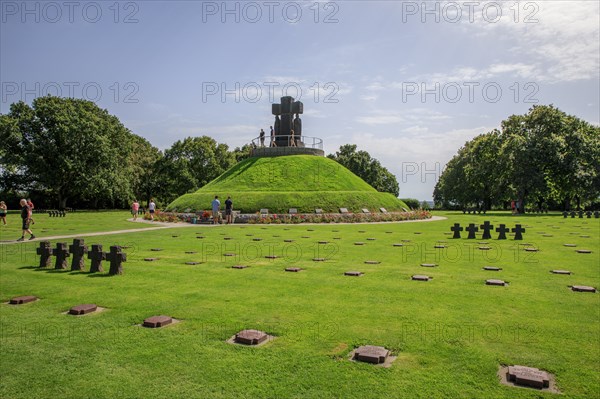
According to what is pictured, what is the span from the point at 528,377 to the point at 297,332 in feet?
9.54

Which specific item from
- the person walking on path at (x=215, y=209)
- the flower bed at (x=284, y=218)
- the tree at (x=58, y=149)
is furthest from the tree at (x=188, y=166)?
the person walking on path at (x=215, y=209)

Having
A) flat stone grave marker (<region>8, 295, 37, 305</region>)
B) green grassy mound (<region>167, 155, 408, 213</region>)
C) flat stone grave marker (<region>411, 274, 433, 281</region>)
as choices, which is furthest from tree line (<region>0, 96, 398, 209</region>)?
flat stone grave marker (<region>411, 274, 433, 281</region>)

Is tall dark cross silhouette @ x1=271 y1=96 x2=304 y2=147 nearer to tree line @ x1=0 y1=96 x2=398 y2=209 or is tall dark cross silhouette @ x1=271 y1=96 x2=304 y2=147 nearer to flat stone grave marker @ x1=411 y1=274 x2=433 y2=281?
tree line @ x1=0 y1=96 x2=398 y2=209

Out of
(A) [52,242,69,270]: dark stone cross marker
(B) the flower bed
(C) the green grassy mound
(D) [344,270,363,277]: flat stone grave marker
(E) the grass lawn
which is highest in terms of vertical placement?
(C) the green grassy mound

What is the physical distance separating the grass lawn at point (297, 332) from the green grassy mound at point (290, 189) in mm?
25793

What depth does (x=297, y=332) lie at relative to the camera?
5.90 metres

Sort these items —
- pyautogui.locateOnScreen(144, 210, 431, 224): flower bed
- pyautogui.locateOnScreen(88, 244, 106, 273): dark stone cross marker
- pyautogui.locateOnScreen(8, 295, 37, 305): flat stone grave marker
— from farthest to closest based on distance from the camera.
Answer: pyautogui.locateOnScreen(144, 210, 431, 224): flower bed
pyautogui.locateOnScreen(88, 244, 106, 273): dark stone cross marker
pyautogui.locateOnScreen(8, 295, 37, 305): flat stone grave marker

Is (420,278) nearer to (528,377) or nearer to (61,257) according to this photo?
(528,377)

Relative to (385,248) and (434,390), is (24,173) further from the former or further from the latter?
(434,390)

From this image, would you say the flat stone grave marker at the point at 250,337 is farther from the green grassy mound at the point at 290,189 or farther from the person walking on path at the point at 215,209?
the green grassy mound at the point at 290,189

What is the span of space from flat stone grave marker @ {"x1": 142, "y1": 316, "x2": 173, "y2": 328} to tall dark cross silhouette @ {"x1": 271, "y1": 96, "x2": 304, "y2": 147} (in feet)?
150

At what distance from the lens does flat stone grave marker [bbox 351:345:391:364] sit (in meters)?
4.83

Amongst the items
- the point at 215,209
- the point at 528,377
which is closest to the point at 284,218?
the point at 215,209

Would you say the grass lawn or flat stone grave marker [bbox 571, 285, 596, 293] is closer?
the grass lawn
